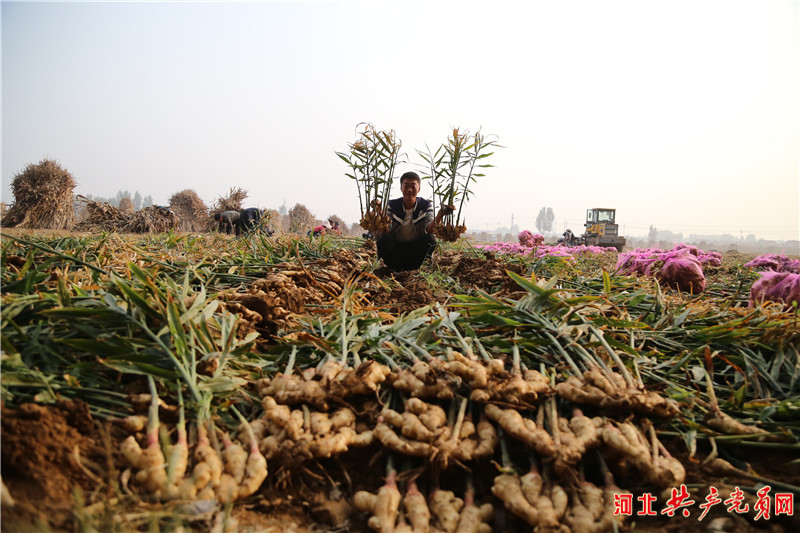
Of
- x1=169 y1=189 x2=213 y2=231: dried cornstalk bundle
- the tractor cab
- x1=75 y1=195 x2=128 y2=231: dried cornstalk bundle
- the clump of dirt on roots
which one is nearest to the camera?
the clump of dirt on roots

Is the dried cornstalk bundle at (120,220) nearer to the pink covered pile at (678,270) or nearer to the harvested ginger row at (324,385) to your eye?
the pink covered pile at (678,270)

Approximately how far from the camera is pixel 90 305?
1.61 metres

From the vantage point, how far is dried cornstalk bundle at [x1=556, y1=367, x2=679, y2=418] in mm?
1309

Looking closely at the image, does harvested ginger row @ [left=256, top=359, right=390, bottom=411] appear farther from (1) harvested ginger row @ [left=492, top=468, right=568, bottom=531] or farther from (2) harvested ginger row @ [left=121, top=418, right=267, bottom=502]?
(1) harvested ginger row @ [left=492, top=468, right=568, bottom=531]

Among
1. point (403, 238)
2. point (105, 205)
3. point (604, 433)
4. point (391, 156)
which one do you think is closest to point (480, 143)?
point (391, 156)

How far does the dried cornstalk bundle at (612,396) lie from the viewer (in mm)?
1309

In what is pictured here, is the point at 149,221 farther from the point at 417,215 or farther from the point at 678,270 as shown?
the point at 678,270

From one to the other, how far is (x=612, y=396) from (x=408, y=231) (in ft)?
14.2

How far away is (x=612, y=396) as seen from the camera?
52.5 inches

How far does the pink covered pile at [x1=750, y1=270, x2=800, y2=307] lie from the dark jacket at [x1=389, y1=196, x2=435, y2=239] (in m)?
3.39

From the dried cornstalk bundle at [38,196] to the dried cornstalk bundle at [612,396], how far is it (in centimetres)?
1758

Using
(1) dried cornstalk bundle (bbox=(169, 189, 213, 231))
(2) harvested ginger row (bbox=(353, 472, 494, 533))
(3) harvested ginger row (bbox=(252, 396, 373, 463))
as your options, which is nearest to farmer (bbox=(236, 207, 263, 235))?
(3) harvested ginger row (bbox=(252, 396, 373, 463))

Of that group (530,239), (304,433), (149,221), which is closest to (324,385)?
(304,433)

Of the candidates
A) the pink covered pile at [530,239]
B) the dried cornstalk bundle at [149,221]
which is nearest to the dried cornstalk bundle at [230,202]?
the dried cornstalk bundle at [149,221]
